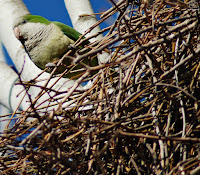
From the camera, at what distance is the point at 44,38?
7.07 ft

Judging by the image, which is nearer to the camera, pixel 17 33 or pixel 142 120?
pixel 142 120

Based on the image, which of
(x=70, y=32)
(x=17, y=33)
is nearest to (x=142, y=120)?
(x=70, y=32)

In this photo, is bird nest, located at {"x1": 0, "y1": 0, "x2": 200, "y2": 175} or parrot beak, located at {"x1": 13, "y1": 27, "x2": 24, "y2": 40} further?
parrot beak, located at {"x1": 13, "y1": 27, "x2": 24, "y2": 40}

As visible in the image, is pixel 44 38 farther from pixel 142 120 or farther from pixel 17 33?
pixel 142 120

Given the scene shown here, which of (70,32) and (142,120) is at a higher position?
(70,32)

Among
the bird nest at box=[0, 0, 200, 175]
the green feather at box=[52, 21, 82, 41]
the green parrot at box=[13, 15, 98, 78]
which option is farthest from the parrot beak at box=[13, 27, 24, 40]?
the bird nest at box=[0, 0, 200, 175]

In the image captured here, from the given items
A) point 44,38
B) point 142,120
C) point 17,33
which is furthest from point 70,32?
point 142,120

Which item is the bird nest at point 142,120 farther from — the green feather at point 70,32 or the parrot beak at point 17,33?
the parrot beak at point 17,33

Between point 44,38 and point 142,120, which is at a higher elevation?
point 44,38

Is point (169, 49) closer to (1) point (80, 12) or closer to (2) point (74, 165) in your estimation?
(2) point (74, 165)

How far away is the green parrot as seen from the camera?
2078 millimetres

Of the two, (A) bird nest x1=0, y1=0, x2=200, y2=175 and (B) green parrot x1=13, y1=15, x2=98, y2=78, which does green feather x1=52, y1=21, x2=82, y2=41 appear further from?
(A) bird nest x1=0, y1=0, x2=200, y2=175

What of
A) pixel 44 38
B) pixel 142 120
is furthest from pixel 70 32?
pixel 142 120

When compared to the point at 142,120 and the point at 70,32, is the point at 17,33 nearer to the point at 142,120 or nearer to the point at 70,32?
the point at 70,32
